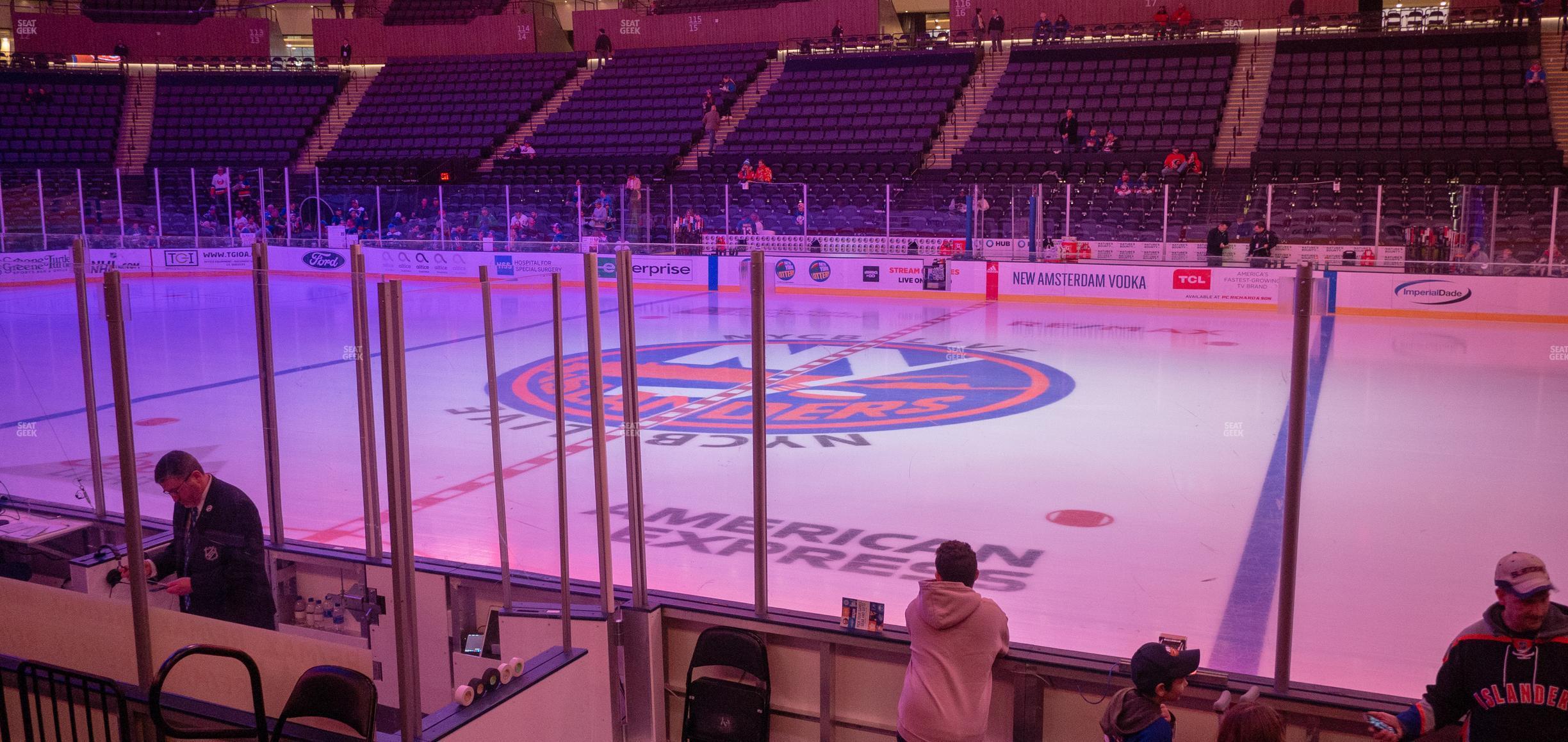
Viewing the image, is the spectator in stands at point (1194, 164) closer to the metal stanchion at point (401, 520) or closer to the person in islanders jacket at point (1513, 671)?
the person in islanders jacket at point (1513, 671)

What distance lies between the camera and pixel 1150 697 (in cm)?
383

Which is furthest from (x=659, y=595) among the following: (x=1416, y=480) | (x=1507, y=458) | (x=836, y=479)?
(x=1507, y=458)

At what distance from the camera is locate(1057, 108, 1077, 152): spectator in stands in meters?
27.3

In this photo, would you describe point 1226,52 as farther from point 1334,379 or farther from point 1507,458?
point 1507,458

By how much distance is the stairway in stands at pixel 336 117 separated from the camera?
36.4 metres

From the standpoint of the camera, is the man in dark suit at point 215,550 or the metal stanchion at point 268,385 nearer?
the man in dark suit at point 215,550

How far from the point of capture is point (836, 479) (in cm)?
930

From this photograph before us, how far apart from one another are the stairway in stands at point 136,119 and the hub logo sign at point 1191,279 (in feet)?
96.9

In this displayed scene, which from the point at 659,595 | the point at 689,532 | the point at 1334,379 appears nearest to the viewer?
the point at 659,595

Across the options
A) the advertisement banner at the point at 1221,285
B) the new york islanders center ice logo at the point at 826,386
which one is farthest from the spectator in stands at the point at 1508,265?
the new york islanders center ice logo at the point at 826,386

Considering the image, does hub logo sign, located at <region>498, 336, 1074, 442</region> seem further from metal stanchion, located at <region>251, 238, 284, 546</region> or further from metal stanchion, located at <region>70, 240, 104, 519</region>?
metal stanchion, located at <region>70, 240, 104, 519</region>

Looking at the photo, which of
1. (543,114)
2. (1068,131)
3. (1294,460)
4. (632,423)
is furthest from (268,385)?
(543,114)

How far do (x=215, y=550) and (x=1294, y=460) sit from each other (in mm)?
4531

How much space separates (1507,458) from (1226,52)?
23279 millimetres
